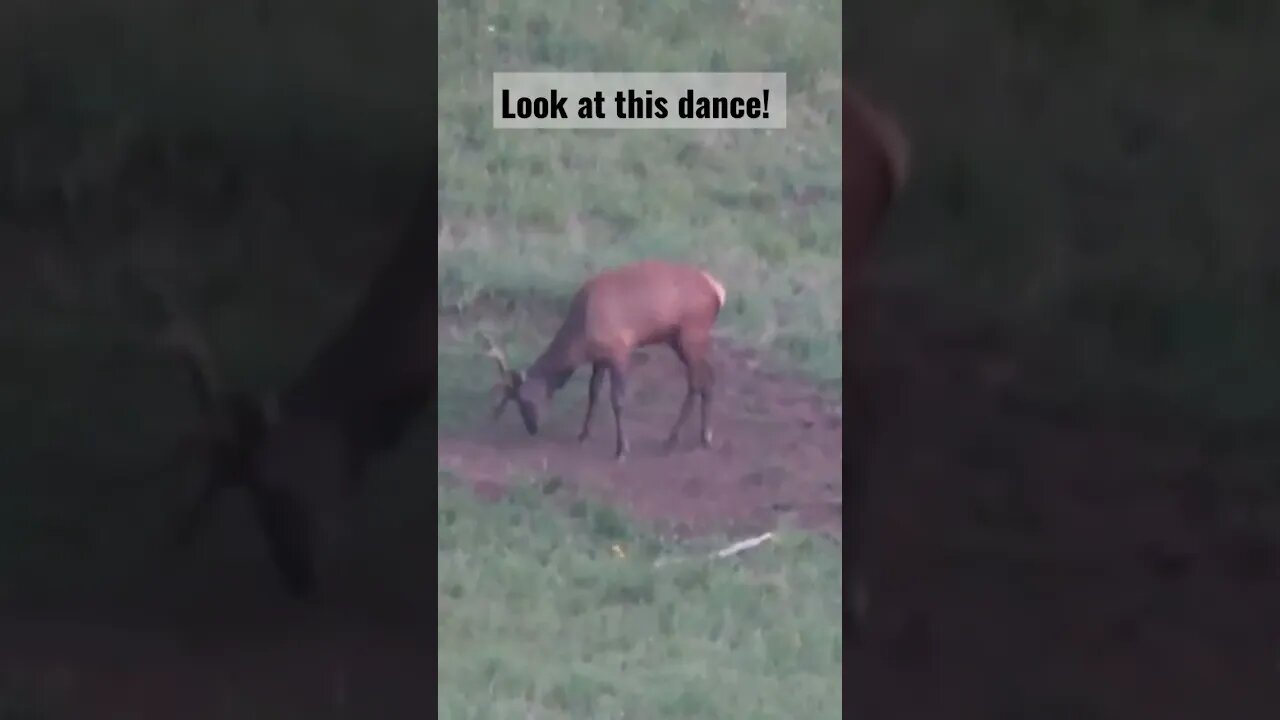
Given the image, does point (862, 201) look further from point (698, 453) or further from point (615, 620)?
point (615, 620)

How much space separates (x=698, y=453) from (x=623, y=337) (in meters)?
0.23

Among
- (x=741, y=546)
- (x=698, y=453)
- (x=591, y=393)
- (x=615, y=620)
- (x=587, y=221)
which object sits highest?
(x=587, y=221)

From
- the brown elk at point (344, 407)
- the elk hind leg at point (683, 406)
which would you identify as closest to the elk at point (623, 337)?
the elk hind leg at point (683, 406)

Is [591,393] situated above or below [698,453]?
above

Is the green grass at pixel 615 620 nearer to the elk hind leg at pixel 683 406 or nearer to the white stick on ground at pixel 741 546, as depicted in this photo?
the white stick on ground at pixel 741 546

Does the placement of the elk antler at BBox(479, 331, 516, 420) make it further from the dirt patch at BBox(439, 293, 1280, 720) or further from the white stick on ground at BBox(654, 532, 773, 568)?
the white stick on ground at BBox(654, 532, 773, 568)

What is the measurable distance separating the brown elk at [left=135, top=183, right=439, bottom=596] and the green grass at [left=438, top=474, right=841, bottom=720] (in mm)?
175

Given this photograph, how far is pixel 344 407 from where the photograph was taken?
2023 mm

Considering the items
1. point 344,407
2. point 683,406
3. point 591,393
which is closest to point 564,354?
point 591,393

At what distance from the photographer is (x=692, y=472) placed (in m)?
2.02

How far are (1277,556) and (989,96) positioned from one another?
901mm

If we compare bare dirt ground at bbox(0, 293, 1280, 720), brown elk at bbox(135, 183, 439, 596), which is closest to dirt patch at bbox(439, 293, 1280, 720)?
bare dirt ground at bbox(0, 293, 1280, 720)

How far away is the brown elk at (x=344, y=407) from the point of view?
6.64 feet

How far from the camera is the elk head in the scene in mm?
2027
